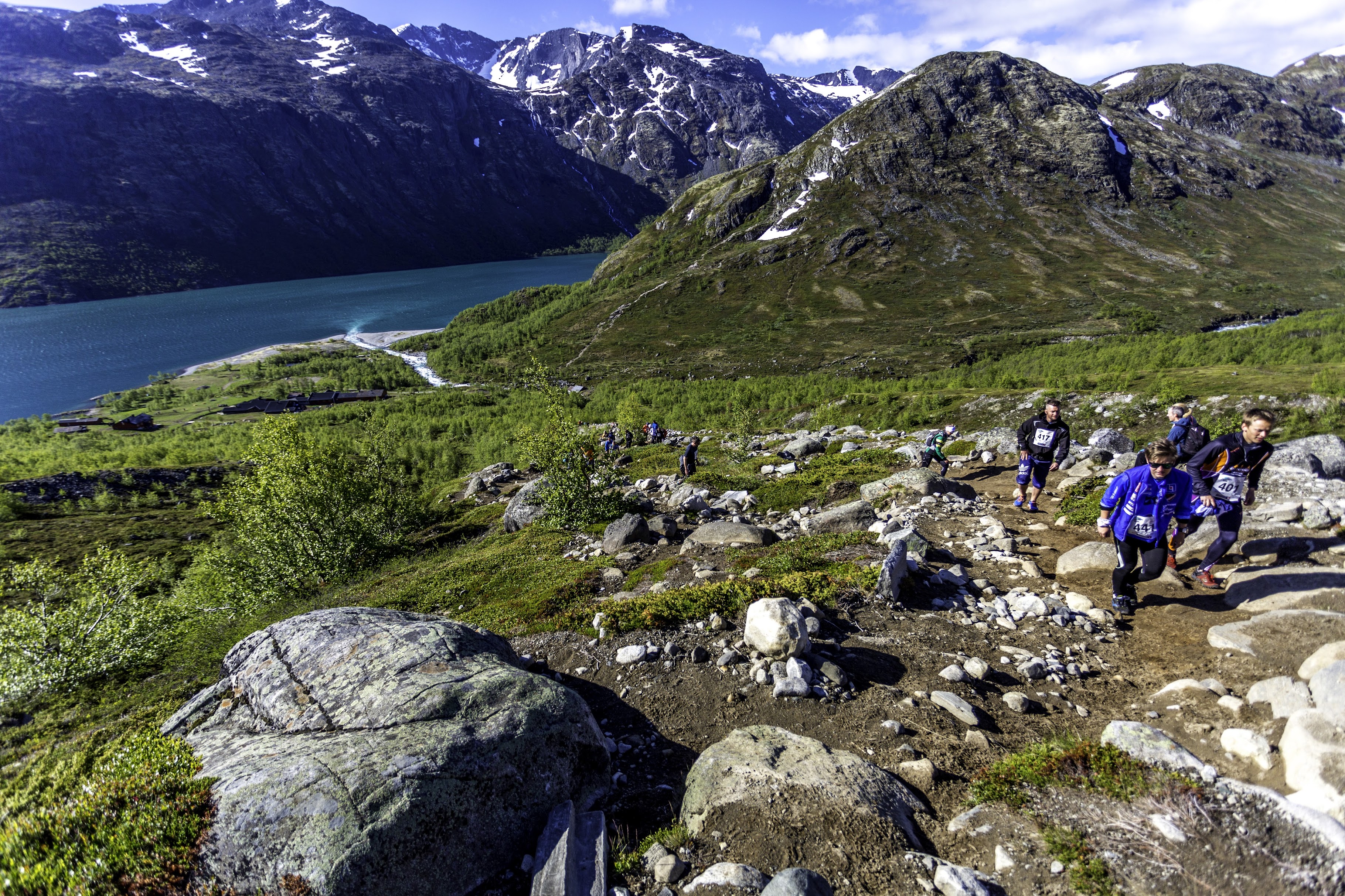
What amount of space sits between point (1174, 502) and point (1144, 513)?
50 cm

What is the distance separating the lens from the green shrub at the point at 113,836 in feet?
17.3

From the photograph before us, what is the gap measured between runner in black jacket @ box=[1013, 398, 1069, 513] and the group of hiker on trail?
115 inches

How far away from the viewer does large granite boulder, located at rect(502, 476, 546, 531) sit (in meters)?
23.3

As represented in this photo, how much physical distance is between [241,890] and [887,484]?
55.4 feet

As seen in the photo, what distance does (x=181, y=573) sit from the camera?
106ft

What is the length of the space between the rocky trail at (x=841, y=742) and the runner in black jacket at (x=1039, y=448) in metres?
4.26

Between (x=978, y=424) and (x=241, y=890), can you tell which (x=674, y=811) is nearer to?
(x=241, y=890)

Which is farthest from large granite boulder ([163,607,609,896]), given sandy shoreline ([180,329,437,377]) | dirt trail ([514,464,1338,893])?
sandy shoreline ([180,329,437,377])

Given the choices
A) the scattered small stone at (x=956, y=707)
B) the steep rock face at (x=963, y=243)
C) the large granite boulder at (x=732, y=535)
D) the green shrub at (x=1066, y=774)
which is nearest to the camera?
the green shrub at (x=1066, y=774)

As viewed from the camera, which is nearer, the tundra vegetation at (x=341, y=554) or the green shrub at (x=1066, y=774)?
the green shrub at (x=1066, y=774)

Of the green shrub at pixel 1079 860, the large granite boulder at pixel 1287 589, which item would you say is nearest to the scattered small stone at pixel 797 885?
the green shrub at pixel 1079 860

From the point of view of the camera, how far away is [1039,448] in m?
14.8

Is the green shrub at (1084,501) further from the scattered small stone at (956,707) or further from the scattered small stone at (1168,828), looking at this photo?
the scattered small stone at (1168,828)

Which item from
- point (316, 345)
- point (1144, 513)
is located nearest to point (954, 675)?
point (1144, 513)
